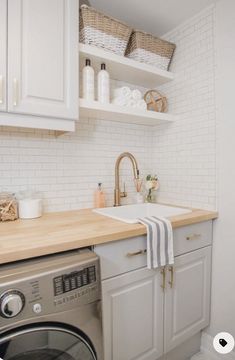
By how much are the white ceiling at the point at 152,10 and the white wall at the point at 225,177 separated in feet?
0.63

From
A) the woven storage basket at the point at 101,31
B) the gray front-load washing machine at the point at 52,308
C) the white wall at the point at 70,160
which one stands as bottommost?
the gray front-load washing machine at the point at 52,308

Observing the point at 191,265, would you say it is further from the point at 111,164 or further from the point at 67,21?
the point at 67,21

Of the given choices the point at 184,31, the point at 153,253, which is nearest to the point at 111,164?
the point at 153,253

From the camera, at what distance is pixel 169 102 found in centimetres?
185

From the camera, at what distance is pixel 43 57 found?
3.76 feet

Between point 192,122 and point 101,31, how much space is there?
0.85 metres

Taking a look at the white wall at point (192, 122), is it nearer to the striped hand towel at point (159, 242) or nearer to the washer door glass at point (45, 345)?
the striped hand towel at point (159, 242)

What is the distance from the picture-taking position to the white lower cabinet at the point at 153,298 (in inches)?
41.9

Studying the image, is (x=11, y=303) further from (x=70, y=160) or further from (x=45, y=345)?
(x=70, y=160)

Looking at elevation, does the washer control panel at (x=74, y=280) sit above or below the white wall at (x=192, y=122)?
below

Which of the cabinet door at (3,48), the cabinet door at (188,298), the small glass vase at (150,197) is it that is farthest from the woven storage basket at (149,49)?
the cabinet door at (188,298)

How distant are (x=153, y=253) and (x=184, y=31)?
159cm

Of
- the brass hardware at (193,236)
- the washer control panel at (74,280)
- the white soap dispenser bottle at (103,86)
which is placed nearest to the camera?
the washer control panel at (74,280)

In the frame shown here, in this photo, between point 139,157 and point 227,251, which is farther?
point 139,157
